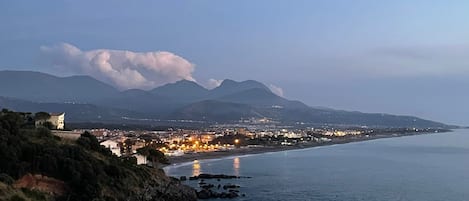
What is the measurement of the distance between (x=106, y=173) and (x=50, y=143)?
10.3 ft

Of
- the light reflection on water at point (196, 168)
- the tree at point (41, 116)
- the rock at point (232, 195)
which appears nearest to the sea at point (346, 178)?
the light reflection on water at point (196, 168)

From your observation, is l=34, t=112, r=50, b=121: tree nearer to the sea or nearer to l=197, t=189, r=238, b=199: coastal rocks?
the sea

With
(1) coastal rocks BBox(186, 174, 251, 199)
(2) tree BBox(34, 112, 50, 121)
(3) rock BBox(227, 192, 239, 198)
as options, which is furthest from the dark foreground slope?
(2) tree BBox(34, 112, 50, 121)

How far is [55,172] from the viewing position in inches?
1020

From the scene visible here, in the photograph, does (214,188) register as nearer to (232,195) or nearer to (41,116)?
(232,195)

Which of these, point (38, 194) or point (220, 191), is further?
point (220, 191)

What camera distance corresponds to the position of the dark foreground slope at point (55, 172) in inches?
957

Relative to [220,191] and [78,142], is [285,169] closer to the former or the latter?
[220,191]

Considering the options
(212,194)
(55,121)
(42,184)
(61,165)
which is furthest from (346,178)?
(42,184)

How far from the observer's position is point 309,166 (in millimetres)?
61250

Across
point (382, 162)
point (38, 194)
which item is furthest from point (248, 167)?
point (38, 194)

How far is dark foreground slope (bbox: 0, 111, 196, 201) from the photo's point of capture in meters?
24.3

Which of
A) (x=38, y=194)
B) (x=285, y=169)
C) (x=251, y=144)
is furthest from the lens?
(x=251, y=144)

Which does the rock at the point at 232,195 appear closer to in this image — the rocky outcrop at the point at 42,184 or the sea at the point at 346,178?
the sea at the point at 346,178
